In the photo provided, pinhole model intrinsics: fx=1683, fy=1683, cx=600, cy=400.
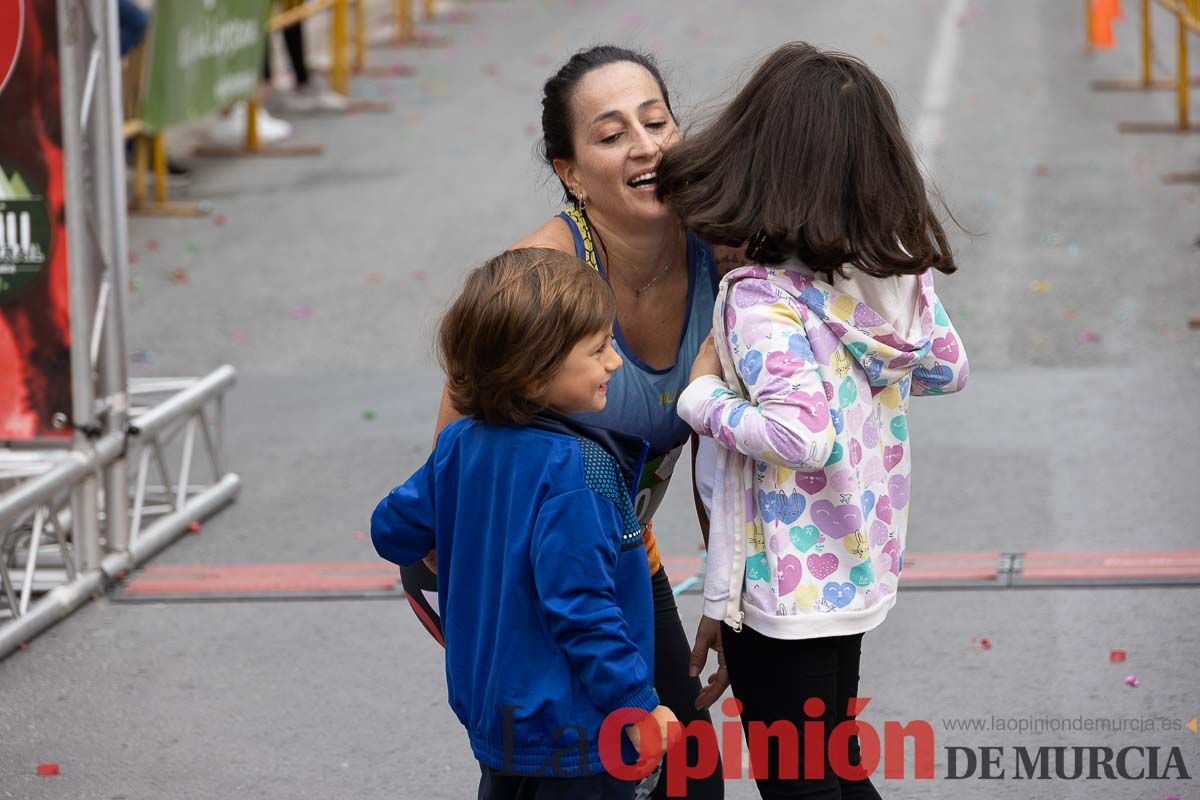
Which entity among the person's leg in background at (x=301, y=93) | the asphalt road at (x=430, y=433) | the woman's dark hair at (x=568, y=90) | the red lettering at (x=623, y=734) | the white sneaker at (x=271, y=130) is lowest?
the asphalt road at (x=430, y=433)

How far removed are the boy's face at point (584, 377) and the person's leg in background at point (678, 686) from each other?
69 cm

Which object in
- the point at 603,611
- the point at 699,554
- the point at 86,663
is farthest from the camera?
the point at 699,554

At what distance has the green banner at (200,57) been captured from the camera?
34.6 ft

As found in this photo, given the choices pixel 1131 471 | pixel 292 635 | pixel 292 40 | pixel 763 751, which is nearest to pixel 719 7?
pixel 292 40

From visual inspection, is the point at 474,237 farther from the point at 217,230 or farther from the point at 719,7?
the point at 719,7

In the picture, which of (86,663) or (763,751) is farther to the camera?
(86,663)

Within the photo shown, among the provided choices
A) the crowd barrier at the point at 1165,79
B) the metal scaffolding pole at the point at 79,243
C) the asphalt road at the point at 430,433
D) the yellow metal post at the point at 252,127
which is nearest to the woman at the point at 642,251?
the asphalt road at the point at 430,433

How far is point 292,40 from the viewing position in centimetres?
1473

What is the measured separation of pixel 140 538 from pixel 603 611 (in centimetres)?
351

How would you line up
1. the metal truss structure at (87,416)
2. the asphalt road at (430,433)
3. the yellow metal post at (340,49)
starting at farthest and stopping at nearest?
the yellow metal post at (340,49)
the metal truss structure at (87,416)
the asphalt road at (430,433)

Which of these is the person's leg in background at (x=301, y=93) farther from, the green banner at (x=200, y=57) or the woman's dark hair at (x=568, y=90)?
the woman's dark hair at (x=568, y=90)

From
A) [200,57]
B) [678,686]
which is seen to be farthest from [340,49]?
[678,686]

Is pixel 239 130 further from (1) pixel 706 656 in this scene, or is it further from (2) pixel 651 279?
(1) pixel 706 656

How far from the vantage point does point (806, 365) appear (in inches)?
108
